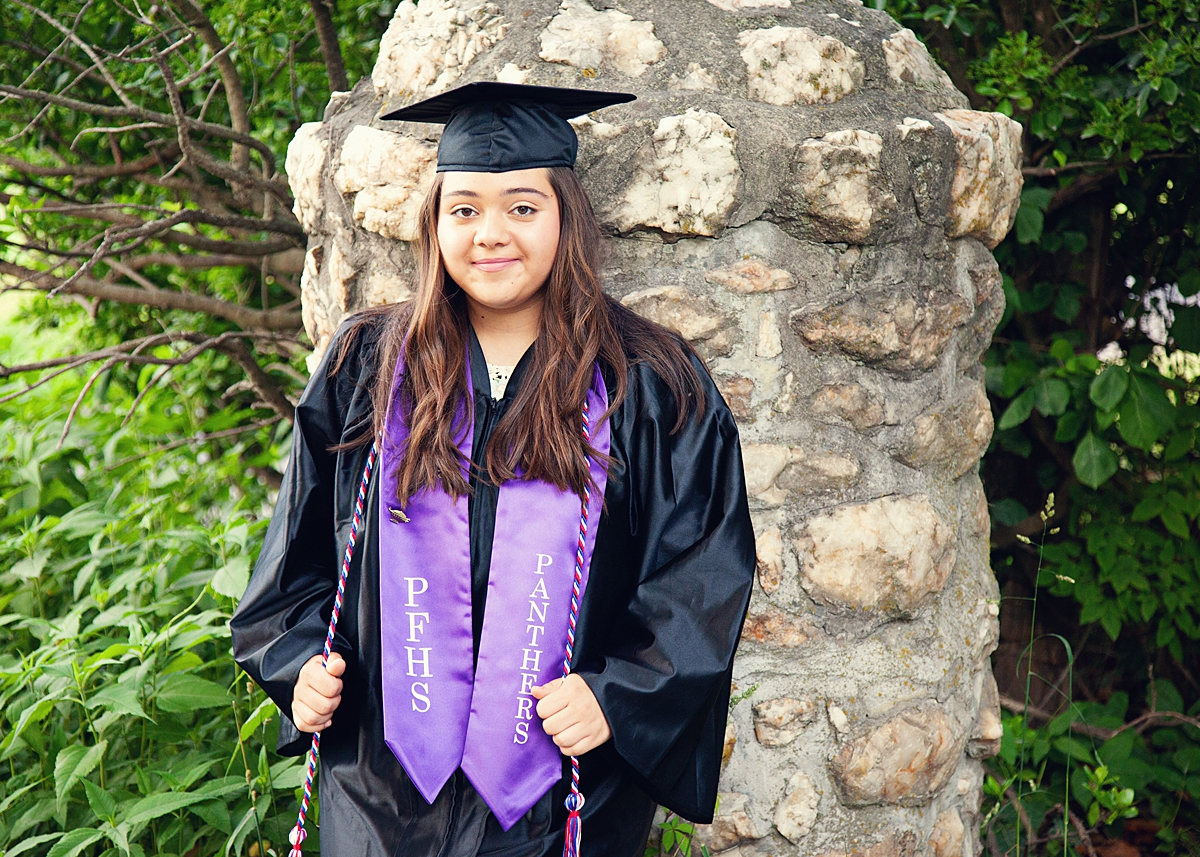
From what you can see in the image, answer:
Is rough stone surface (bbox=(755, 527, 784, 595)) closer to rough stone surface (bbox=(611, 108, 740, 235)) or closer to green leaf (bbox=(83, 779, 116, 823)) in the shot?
rough stone surface (bbox=(611, 108, 740, 235))

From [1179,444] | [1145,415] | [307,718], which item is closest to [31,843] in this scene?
[307,718]

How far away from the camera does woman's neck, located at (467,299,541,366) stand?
1714 mm

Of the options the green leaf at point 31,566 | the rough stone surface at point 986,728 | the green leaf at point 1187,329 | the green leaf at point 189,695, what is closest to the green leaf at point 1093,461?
the green leaf at point 1187,329

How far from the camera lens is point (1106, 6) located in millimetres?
2713

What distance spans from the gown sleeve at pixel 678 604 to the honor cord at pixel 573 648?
64mm

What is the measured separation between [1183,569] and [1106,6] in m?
1.58

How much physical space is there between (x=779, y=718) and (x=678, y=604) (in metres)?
0.55

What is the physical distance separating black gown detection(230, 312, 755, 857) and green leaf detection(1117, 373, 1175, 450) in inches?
62.0

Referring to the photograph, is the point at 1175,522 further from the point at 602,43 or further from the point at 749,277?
the point at 602,43

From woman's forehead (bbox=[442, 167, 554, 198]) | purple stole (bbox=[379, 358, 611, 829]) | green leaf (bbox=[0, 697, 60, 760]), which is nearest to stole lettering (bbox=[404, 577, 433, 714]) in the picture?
purple stole (bbox=[379, 358, 611, 829])

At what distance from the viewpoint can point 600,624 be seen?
1.64 meters

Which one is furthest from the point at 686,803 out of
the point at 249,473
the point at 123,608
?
the point at 249,473

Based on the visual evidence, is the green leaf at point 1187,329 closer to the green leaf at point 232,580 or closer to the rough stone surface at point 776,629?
the rough stone surface at point 776,629

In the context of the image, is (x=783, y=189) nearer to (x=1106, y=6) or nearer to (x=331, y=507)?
(x=331, y=507)
